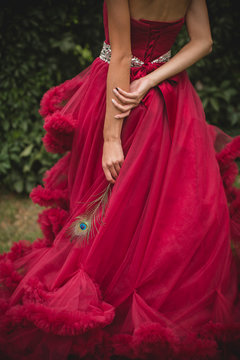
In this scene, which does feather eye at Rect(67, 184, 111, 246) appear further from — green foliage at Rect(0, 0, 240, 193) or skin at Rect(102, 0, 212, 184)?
green foliage at Rect(0, 0, 240, 193)

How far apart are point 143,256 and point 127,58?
820 mm

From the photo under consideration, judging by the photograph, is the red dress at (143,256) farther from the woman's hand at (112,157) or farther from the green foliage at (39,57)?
the green foliage at (39,57)

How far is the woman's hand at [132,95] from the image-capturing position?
4.30 ft

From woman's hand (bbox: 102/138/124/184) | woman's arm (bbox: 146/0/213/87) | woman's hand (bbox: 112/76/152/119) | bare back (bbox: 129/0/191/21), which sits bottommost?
woman's hand (bbox: 102/138/124/184)

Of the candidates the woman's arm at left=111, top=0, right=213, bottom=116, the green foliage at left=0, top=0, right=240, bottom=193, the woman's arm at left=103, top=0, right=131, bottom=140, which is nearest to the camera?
the woman's arm at left=103, top=0, right=131, bottom=140

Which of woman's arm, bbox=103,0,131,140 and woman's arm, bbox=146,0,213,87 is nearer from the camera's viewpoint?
woman's arm, bbox=103,0,131,140

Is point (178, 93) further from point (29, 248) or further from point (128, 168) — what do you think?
point (29, 248)

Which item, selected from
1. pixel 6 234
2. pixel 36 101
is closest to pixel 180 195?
pixel 6 234

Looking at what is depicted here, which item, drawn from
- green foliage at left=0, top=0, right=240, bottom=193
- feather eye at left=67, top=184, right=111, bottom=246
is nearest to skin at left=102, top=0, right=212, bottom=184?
feather eye at left=67, top=184, right=111, bottom=246

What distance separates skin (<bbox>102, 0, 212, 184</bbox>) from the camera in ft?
4.09

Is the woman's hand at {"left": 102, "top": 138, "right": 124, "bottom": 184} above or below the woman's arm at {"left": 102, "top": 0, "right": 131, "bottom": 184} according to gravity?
below

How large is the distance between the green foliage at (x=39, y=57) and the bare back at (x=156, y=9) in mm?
1726

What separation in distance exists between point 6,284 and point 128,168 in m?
0.81

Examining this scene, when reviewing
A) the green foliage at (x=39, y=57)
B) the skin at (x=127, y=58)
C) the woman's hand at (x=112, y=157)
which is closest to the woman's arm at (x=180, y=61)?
the skin at (x=127, y=58)
